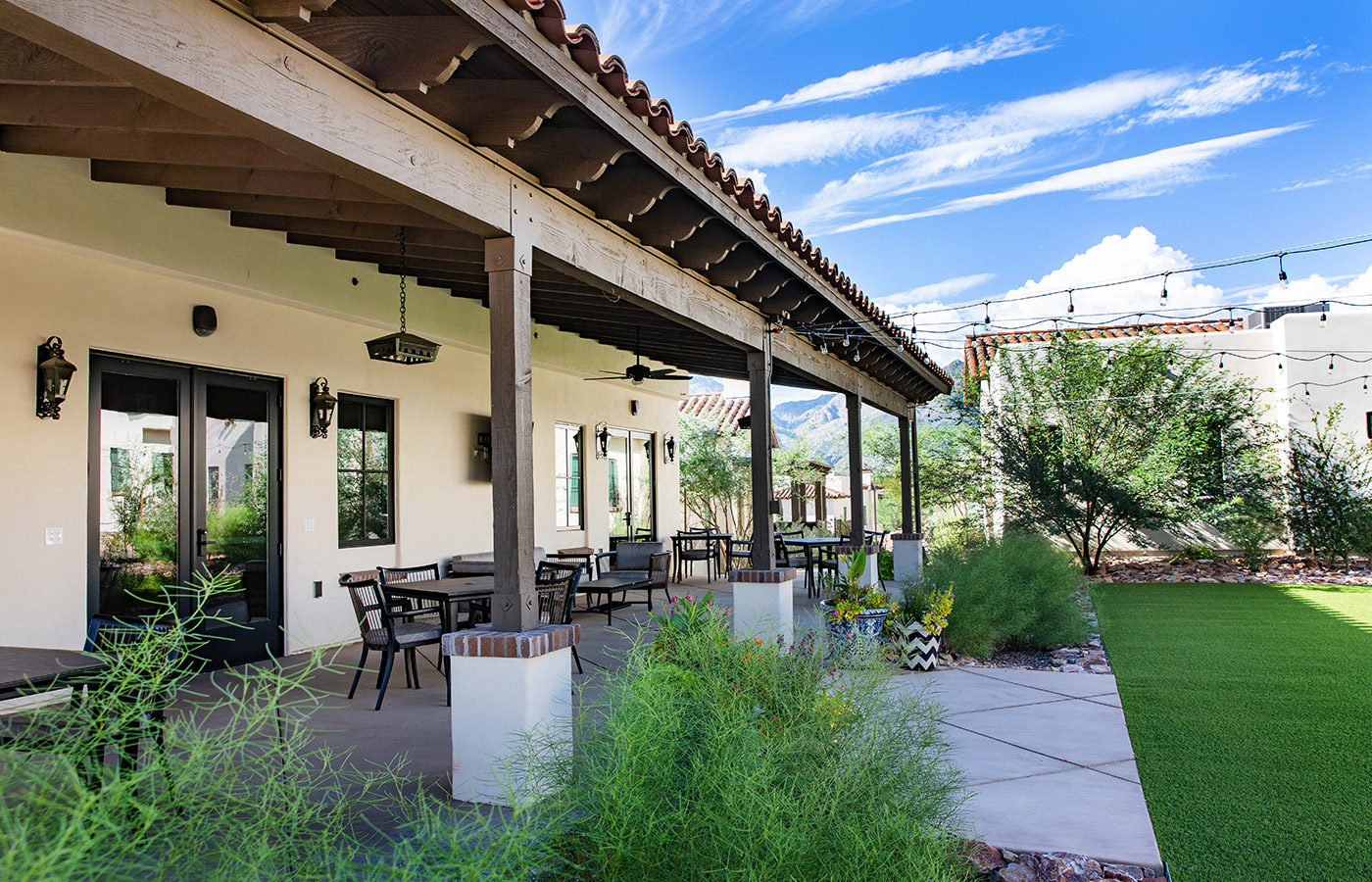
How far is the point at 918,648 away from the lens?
19.1 feet

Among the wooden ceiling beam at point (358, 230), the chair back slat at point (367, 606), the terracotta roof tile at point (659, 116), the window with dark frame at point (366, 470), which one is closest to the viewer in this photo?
the terracotta roof tile at point (659, 116)

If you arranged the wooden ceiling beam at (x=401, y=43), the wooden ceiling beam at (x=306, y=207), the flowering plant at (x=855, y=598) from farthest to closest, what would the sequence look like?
the flowering plant at (x=855, y=598) → the wooden ceiling beam at (x=306, y=207) → the wooden ceiling beam at (x=401, y=43)

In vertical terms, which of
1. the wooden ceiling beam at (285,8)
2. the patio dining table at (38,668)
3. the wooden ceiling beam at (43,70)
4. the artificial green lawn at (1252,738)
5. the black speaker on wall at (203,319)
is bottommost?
the artificial green lawn at (1252,738)

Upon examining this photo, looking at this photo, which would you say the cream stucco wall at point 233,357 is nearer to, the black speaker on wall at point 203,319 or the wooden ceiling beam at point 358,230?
the black speaker on wall at point 203,319

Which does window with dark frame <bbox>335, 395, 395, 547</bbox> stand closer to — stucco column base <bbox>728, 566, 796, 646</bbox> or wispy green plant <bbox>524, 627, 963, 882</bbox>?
stucco column base <bbox>728, 566, 796, 646</bbox>

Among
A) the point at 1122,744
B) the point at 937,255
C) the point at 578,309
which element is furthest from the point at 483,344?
the point at 937,255

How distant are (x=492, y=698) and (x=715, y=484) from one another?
13257 millimetres

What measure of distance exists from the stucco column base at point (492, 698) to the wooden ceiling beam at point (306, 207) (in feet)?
7.02

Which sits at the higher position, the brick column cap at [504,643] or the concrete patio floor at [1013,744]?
the brick column cap at [504,643]

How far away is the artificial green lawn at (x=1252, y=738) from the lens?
292cm

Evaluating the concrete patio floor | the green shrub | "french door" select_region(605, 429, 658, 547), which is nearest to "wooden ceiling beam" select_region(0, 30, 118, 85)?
the concrete patio floor

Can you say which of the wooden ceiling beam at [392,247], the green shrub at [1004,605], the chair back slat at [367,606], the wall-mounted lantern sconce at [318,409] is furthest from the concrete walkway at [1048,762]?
the wall-mounted lantern sconce at [318,409]

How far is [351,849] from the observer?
1402 millimetres

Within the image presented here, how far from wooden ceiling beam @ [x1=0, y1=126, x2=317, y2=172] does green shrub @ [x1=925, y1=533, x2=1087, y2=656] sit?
17.4ft
